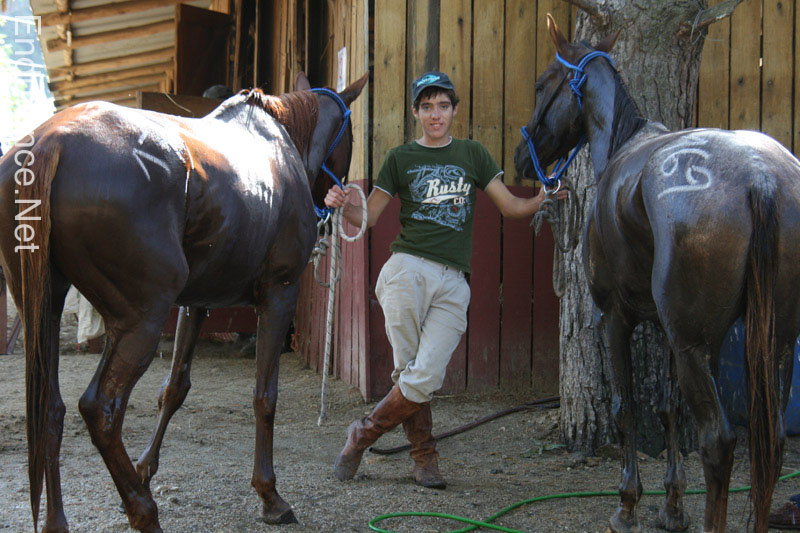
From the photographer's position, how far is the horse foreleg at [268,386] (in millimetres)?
3064

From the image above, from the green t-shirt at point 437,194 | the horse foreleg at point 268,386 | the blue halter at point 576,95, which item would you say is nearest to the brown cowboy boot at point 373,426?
the horse foreleg at point 268,386

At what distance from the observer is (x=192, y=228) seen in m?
Result: 2.56

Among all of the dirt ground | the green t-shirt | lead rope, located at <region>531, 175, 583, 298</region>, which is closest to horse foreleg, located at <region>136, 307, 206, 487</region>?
the dirt ground

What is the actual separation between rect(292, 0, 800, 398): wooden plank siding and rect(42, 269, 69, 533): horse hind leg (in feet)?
10.1

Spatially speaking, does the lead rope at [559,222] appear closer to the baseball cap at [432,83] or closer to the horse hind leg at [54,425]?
the baseball cap at [432,83]

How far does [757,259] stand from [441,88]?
78.8 inches

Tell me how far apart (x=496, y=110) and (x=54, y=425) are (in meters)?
4.13

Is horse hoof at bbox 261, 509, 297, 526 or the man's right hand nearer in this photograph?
horse hoof at bbox 261, 509, 297, 526

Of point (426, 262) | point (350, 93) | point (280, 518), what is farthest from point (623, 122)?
point (280, 518)

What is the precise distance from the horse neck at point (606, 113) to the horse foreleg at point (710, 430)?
1189mm

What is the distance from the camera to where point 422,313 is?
147 inches

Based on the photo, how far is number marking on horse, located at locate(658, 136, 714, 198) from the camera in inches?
90.4

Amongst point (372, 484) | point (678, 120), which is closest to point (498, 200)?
point (678, 120)

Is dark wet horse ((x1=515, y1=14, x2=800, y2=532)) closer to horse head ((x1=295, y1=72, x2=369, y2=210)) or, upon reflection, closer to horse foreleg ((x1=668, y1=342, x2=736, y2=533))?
horse foreleg ((x1=668, y1=342, x2=736, y2=533))
